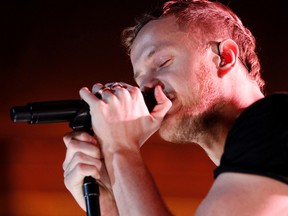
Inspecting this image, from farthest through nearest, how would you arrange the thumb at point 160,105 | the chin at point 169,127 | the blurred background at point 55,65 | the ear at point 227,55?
1. the blurred background at point 55,65
2. the ear at point 227,55
3. the chin at point 169,127
4. the thumb at point 160,105

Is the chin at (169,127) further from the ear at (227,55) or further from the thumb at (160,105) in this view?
the ear at (227,55)

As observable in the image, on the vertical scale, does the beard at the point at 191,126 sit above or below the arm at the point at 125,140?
above

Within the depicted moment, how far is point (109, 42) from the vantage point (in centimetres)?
292

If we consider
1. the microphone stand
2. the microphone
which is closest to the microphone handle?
the microphone stand

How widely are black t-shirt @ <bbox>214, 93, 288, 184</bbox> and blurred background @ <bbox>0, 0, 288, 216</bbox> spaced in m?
1.71

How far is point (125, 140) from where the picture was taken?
1343 millimetres

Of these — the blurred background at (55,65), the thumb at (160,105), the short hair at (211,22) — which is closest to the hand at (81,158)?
the thumb at (160,105)

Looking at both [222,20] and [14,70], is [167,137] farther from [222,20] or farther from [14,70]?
[14,70]

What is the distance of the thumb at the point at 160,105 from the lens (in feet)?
4.62

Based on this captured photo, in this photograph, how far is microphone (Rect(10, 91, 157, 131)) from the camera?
1.29 m

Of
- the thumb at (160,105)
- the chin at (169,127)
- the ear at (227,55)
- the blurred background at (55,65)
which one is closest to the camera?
the thumb at (160,105)

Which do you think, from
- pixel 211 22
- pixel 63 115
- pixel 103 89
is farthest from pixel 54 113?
pixel 211 22

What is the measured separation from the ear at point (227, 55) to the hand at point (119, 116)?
0.34 meters

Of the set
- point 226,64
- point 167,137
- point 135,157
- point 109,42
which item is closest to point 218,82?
point 226,64
